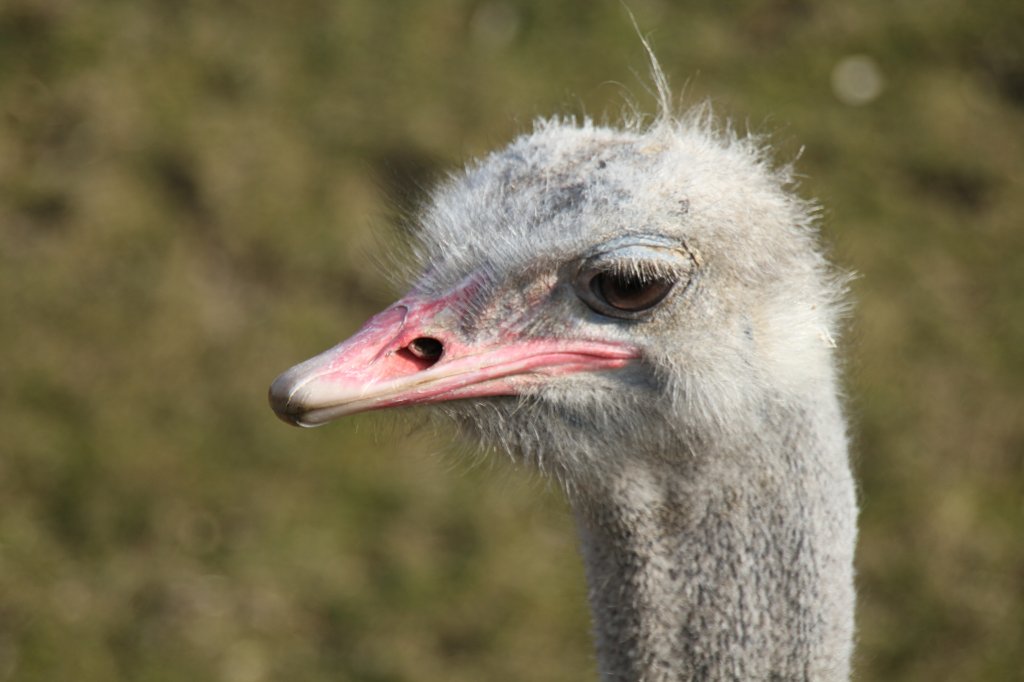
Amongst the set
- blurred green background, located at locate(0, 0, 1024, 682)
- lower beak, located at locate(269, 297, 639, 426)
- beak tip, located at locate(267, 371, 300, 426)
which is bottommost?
beak tip, located at locate(267, 371, 300, 426)

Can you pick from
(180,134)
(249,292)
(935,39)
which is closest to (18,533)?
(249,292)

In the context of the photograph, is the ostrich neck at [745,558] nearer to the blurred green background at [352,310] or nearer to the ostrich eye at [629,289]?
the ostrich eye at [629,289]

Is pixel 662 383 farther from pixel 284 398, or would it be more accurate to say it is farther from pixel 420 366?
pixel 284 398

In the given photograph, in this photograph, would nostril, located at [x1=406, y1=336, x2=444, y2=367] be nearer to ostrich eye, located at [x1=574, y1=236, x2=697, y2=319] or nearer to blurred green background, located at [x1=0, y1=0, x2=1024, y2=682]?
ostrich eye, located at [x1=574, y1=236, x2=697, y2=319]

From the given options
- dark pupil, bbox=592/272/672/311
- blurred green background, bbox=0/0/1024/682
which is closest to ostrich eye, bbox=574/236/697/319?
dark pupil, bbox=592/272/672/311

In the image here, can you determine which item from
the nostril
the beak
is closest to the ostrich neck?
the beak

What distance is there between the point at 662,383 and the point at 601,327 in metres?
0.12

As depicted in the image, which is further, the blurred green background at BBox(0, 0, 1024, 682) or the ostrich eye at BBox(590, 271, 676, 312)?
the blurred green background at BBox(0, 0, 1024, 682)

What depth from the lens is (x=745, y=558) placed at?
6.60 feet

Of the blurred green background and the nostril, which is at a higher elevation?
the blurred green background

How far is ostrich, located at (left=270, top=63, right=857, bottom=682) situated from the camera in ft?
6.45

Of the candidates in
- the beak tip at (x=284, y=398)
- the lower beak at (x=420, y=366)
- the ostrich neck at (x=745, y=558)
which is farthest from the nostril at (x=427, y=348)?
the ostrich neck at (x=745, y=558)

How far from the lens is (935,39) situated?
5.25 metres

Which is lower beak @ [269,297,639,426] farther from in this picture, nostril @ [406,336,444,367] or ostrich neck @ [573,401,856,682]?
ostrich neck @ [573,401,856,682]
